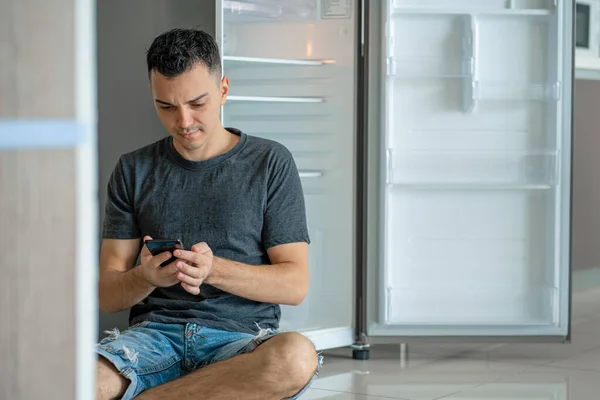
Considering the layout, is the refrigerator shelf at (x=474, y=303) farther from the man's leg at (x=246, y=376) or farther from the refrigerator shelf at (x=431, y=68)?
the man's leg at (x=246, y=376)

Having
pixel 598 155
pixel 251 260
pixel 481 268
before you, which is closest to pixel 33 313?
pixel 251 260

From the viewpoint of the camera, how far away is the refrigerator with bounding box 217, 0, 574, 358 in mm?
3559

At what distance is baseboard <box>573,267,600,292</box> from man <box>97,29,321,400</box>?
357 cm

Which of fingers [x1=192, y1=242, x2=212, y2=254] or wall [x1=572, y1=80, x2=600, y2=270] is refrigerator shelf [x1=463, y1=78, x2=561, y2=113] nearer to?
fingers [x1=192, y1=242, x2=212, y2=254]

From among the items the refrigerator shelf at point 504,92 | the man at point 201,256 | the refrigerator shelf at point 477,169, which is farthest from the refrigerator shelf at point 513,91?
the man at point 201,256

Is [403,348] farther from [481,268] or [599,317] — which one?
[599,317]

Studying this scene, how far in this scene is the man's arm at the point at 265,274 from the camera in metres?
2.04

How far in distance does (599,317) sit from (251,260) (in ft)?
9.29

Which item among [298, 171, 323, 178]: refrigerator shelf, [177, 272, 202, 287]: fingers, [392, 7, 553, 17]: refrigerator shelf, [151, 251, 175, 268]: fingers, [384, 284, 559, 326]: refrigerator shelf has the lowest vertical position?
[384, 284, 559, 326]: refrigerator shelf

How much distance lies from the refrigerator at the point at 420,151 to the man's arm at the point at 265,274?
1.30m

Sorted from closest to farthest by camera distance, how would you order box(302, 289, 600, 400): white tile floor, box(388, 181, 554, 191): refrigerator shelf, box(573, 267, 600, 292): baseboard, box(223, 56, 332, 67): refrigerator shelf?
box(302, 289, 600, 400): white tile floor, box(223, 56, 332, 67): refrigerator shelf, box(388, 181, 554, 191): refrigerator shelf, box(573, 267, 600, 292): baseboard

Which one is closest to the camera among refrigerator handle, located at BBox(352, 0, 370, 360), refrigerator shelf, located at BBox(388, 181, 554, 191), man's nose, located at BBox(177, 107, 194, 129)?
man's nose, located at BBox(177, 107, 194, 129)

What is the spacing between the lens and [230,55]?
353cm

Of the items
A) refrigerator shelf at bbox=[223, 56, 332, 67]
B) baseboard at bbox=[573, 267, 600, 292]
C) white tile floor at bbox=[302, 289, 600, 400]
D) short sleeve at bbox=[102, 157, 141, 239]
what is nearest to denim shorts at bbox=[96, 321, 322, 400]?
short sleeve at bbox=[102, 157, 141, 239]
